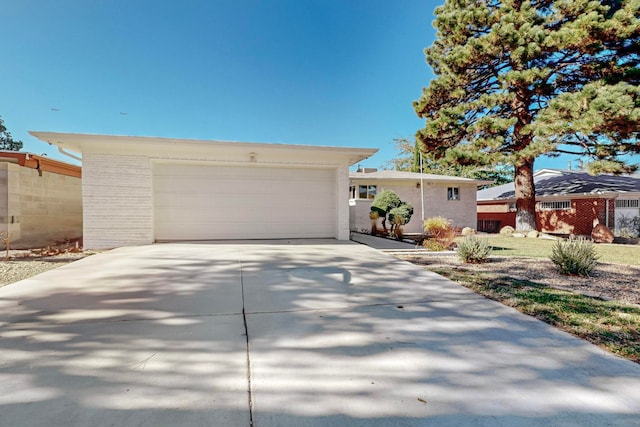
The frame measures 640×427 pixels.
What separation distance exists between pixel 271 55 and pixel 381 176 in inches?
321

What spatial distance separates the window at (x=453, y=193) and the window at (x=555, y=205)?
6533mm

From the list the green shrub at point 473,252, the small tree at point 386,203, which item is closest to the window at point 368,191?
the small tree at point 386,203

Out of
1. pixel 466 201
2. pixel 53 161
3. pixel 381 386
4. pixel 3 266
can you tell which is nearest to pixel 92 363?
pixel 381 386

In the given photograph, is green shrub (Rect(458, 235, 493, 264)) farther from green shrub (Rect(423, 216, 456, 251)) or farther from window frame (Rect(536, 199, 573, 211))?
window frame (Rect(536, 199, 573, 211))

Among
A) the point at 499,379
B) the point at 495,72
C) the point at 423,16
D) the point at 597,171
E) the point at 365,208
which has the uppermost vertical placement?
the point at 423,16

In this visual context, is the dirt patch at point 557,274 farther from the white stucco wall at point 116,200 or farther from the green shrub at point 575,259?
the white stucco wall at point 116,200

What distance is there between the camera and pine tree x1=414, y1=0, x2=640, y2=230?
10.1 meters

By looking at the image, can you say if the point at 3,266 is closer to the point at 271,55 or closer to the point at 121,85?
the point at 121,85

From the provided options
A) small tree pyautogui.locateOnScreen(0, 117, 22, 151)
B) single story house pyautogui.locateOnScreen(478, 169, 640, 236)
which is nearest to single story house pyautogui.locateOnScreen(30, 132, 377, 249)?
single story house pyautogui.locateOnScreen(478, 169, 640, 236)

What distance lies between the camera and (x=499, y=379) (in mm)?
2240

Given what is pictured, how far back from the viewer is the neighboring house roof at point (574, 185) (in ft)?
51.5

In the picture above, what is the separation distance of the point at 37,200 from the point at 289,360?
11002mm

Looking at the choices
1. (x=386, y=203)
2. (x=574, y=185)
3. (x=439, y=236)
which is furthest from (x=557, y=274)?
(x=574, y=185)

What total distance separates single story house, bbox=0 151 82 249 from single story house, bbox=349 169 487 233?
11842mm
